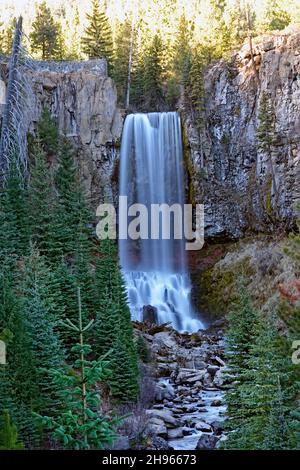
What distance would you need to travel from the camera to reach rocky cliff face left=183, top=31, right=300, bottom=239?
116 ft

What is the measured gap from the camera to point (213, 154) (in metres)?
38.7

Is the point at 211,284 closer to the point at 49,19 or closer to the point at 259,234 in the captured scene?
the point at 259,234

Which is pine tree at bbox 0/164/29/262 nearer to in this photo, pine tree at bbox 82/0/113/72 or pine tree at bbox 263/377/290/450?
pine tree at bbox 263/377/290/450

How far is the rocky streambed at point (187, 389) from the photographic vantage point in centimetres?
1454

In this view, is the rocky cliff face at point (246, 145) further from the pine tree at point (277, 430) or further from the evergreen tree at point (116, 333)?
the pine tree at point (277, 430)

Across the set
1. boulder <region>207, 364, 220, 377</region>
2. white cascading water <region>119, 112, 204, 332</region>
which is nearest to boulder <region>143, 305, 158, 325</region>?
white cascading water <region>119, 112, 204, 332</region>

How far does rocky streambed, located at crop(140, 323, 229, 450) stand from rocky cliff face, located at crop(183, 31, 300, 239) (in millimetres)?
10986

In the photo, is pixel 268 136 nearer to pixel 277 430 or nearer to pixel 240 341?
pixel 240 341

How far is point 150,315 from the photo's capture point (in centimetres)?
3055

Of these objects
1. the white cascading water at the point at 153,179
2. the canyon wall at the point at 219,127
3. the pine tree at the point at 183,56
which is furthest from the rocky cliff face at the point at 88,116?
the pine tree at the point at 183,56

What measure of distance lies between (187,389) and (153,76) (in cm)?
3131

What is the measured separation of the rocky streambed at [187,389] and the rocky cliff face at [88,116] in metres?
15.3

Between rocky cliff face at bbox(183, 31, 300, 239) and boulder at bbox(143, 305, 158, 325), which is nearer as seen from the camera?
boulder at bbox(143, 305, 158, 325)

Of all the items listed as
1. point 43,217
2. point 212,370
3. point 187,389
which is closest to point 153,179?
point 43,217
